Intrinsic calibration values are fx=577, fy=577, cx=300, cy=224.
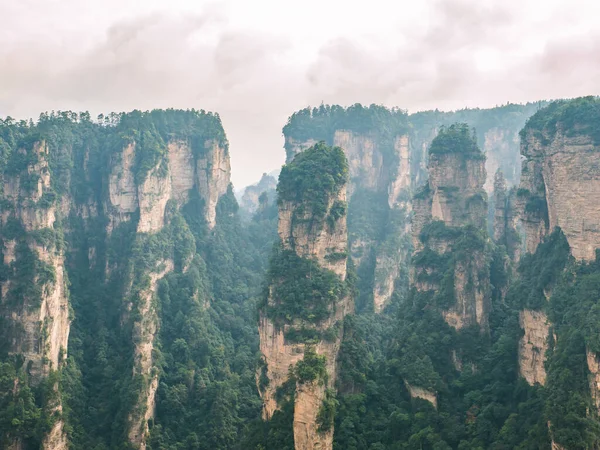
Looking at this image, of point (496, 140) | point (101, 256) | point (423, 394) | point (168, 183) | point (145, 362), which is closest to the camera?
point (423, 394)

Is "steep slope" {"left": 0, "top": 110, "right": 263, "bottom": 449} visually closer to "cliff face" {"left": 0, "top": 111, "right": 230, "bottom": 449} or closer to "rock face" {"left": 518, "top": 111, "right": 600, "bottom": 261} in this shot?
"cliff face" {"left": 0, "top": 111, "right": 230, "bottom": 449}

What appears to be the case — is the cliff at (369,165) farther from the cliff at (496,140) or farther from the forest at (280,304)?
the forest at (280,304)

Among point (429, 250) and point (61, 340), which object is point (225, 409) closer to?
point (61, 340)

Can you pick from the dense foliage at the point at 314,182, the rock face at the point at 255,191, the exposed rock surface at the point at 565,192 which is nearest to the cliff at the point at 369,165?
the dense foliage at the point at 314,182

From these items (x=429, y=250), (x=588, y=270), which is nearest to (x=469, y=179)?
(x=429, y=250)

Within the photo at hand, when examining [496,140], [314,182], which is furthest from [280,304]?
[496,140]

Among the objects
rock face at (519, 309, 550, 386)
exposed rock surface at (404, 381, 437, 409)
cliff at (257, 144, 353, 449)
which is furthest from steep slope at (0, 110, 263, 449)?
rock face at (519, 309, 550, 386)

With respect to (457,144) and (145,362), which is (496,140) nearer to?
(457,144)
